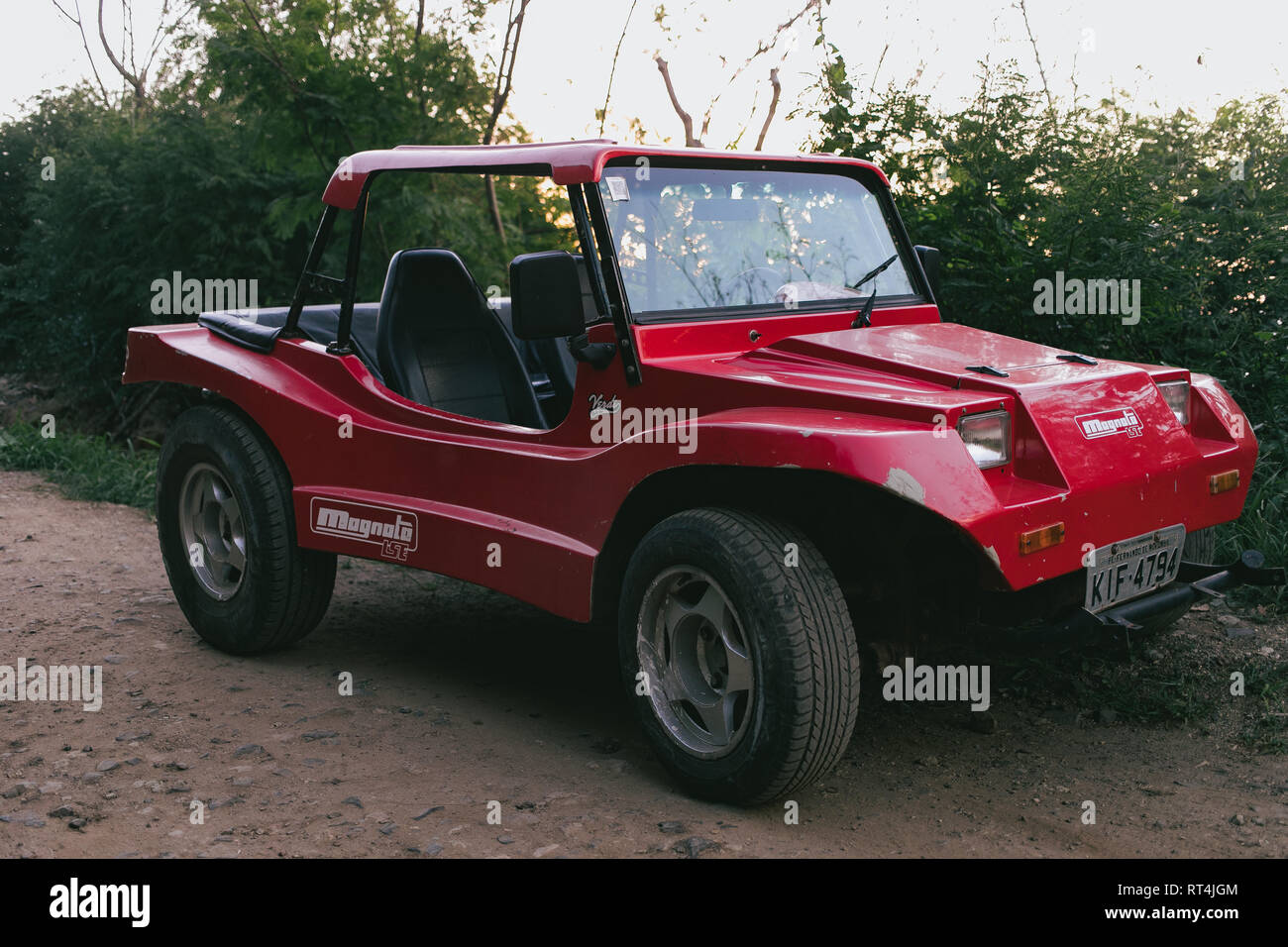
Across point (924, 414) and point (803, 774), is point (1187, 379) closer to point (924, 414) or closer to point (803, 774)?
point (924, 414)

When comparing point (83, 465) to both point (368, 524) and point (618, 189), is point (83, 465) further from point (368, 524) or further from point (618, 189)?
point (618, 189)

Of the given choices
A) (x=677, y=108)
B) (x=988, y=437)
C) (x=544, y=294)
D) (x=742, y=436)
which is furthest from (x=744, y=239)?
(x=677, y=108)

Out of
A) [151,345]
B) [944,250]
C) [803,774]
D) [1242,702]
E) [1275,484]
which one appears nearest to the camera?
[803,774]

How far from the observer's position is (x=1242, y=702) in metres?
4.21

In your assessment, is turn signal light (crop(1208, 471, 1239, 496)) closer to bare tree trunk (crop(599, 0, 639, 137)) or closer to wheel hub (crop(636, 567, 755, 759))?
wheel hub (crop(636, 567, 755, 759))

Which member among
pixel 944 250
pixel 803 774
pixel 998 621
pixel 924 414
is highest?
pixel 944 250

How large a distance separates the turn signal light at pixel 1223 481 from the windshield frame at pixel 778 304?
1.24m

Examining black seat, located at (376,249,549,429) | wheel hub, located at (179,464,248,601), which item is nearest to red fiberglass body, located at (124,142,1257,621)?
black seat, located at (376,249,549,429)

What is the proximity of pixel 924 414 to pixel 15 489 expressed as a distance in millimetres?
7491

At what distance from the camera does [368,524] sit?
14.6 ft

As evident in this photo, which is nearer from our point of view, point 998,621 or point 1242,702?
point 998,621

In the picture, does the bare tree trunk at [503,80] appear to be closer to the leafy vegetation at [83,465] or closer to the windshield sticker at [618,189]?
the leafy vegetation at [83,465]
